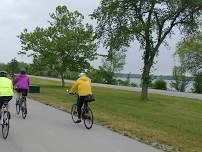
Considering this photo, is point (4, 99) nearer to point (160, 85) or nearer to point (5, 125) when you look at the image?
point (5, 125)

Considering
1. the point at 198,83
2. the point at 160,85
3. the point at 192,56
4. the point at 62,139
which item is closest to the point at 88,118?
the point at 62,139

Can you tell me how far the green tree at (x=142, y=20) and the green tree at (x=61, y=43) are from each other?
57.0 ft

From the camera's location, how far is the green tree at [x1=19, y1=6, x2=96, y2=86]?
173ft

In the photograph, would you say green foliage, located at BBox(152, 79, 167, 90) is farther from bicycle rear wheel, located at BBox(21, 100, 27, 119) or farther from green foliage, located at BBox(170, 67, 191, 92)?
bicycle rear wheel, located at BBox(21, 100, 27, 119)

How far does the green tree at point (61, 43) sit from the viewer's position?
173 feet

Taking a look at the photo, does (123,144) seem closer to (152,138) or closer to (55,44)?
(152,138)

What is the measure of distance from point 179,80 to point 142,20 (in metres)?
37.9

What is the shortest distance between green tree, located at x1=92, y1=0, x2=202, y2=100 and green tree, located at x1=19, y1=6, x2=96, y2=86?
1738cm

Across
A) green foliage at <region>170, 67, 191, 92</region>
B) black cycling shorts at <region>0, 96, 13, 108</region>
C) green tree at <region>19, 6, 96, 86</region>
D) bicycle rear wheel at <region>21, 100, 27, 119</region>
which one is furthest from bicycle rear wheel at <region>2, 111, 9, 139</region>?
green foliage at <region>170, 67, 191, 92</region>

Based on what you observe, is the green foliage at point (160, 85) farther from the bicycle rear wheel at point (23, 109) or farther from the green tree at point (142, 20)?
the bicycle rear wheel at point (23, 109)

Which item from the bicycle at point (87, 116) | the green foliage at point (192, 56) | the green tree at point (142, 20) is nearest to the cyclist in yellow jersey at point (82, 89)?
the bicycle at point (87, 116)

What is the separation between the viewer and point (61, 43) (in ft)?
171

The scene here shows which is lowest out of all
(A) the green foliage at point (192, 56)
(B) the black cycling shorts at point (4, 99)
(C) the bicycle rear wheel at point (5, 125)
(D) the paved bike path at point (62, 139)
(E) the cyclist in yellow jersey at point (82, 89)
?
(D) the paved bike path at point (62, 139)

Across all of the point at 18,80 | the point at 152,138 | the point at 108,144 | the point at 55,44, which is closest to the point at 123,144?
the point at 108,144
